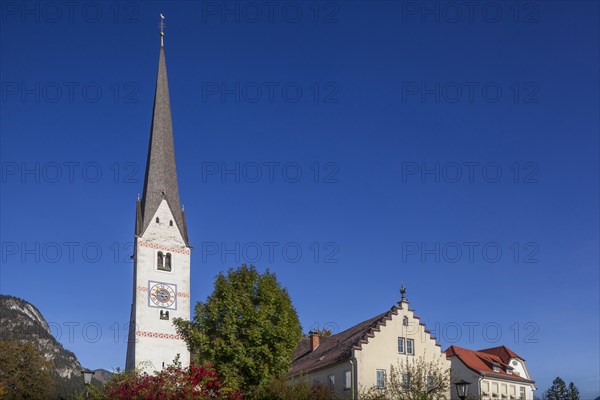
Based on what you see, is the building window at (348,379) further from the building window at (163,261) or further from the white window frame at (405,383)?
the building window at (163,261)

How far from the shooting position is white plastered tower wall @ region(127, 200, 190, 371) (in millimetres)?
72625

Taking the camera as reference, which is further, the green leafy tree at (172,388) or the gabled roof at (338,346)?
the gabled roof at (338,346)

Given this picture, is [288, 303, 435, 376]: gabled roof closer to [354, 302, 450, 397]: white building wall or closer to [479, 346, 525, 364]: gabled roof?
[354, 302, 450, 397]: white building wall

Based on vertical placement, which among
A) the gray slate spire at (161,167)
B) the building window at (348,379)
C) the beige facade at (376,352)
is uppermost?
the gray slate spire at (161,167)

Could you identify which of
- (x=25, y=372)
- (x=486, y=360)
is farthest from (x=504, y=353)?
(x=25, y=372)

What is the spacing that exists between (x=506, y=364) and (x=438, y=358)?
24255 mm

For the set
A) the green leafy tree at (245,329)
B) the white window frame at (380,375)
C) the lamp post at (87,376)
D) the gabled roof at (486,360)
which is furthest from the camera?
the gabled roof at (486,360)

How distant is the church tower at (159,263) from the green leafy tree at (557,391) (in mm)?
48246

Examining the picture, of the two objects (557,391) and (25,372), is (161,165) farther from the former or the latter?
(557,391)

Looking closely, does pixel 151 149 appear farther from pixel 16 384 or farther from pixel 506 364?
pixel 506 364

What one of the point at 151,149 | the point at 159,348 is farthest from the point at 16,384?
the point at 151,149

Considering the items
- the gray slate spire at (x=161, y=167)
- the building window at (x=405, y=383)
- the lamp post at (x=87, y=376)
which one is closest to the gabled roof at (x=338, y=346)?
the building window at (x=405, y=383)

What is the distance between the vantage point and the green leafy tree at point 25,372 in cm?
7162

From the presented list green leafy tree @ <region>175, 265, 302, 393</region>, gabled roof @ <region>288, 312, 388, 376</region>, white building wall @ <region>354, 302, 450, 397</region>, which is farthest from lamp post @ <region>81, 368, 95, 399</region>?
white building wall @ <region>354, 302, 450, 397</region>
